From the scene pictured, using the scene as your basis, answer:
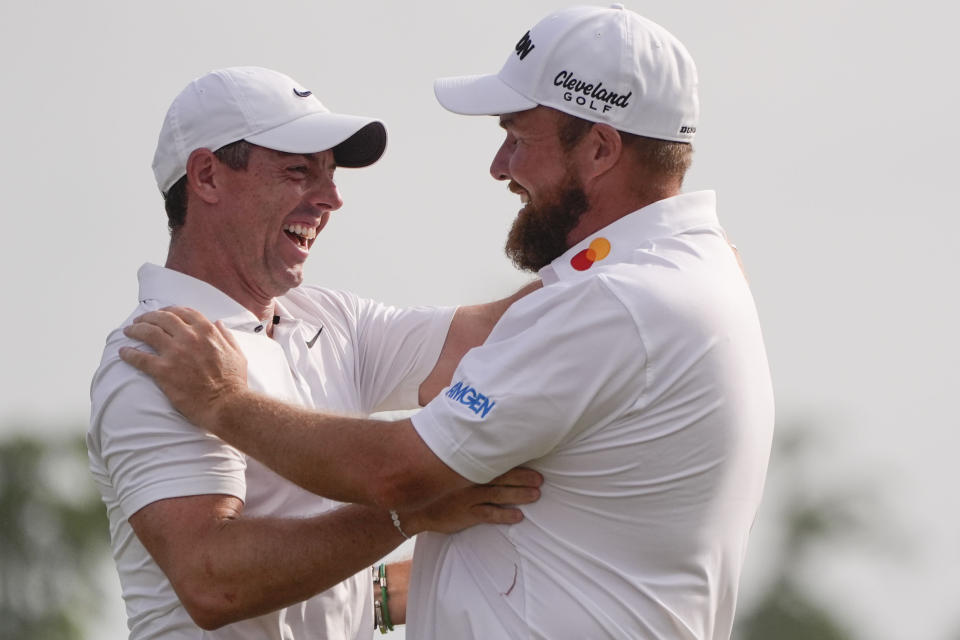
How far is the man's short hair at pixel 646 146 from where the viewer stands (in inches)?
244

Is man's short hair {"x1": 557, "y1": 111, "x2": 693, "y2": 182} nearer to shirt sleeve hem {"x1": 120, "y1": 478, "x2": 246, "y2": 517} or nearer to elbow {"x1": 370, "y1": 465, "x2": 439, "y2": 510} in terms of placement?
elbow {"x1": 370, "y1": 465, "x2": 439, "y2": 510}

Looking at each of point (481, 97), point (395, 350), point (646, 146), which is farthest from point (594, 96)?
point (395, 350)

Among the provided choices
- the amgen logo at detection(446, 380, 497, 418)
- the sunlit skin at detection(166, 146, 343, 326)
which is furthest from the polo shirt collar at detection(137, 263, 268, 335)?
the amgen logo at detection(446, 380, 497, 418)

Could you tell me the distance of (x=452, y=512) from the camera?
19.4 feet

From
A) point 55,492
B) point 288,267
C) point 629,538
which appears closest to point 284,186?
point 288,267

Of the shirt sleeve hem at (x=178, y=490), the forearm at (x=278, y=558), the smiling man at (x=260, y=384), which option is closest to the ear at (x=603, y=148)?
the smiling man at (x=260, y=384)

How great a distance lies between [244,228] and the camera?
6.82 metres

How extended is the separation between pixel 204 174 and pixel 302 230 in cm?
40

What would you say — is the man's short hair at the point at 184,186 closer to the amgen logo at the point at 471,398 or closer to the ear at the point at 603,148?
the ear at the point at 603,148

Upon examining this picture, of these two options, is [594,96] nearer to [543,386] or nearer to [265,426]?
[543,386]

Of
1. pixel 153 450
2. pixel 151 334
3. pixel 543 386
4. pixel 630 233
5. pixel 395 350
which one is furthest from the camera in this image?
pixel 395 350

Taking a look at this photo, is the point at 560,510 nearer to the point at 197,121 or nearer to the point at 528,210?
the point at 528,210

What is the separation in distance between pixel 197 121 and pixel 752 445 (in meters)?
2.32

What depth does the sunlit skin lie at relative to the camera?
22.4 feet
